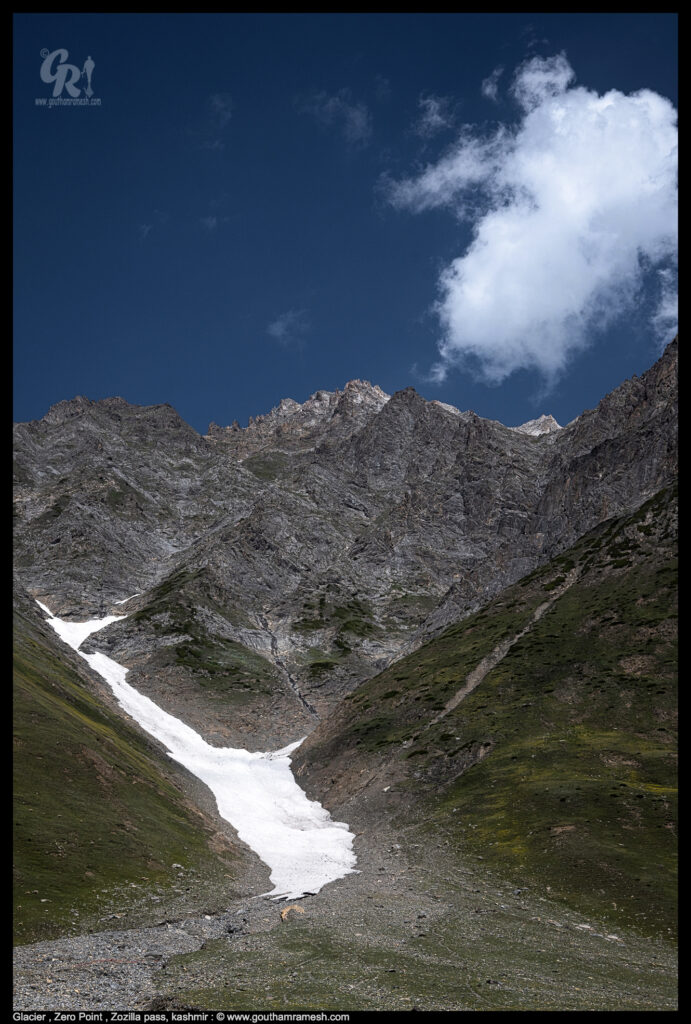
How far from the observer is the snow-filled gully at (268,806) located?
7969cm

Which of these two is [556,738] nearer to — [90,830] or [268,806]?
[268,806]

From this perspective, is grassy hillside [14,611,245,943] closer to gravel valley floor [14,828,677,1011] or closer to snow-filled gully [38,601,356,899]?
gravel valley floor [14,828,677,1011]

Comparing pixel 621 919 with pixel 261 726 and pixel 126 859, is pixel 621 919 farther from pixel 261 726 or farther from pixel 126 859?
pixel 261 726

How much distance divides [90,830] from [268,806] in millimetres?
55963

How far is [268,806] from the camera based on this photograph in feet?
376

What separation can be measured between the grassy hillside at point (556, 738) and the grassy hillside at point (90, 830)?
3145 cm

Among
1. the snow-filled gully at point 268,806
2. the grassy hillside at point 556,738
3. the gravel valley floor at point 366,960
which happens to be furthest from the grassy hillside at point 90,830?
the grassy hillside at point 556,738

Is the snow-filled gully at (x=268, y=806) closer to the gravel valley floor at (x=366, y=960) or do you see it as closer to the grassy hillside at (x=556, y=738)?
the grassy hillside at (x=556, y=738)

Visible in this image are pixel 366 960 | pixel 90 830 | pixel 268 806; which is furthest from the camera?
pixel 268 806

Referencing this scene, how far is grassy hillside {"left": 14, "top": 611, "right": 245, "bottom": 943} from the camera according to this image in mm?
50000

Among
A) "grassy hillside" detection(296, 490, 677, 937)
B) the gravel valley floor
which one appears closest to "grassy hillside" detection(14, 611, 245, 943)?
the gravel valley floor

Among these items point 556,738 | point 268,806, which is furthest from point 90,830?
point 556,738
